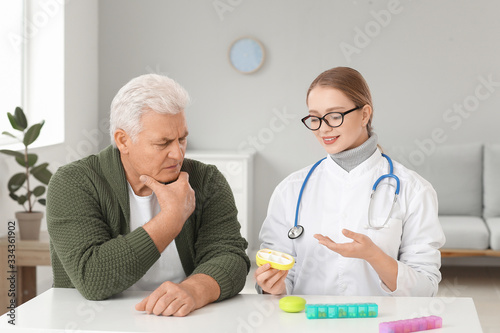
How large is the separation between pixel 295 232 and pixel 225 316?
545 mm

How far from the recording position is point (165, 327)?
5.21 ft

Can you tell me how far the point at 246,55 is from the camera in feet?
19.0

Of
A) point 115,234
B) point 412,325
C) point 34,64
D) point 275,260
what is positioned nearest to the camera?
point 412,325

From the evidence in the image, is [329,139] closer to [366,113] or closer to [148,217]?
[366,113]

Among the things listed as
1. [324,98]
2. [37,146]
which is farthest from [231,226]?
[37,146]

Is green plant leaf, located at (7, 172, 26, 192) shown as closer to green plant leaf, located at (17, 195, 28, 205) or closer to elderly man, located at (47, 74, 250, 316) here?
green plant leaf, located at (17, 195, 28, 205)

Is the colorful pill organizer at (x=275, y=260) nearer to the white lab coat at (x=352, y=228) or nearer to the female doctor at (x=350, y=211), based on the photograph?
the female doctor at (x=350, y=211)

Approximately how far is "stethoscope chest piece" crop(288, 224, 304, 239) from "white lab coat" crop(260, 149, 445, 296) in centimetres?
5

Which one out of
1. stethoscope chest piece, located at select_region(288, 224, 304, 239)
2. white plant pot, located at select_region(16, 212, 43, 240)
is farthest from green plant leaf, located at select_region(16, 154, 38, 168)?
stethoscope chest piece, located at select_region(288, 224, 304, 239)

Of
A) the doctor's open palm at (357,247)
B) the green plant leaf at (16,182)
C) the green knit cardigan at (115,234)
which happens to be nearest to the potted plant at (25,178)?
the green plant leaf at (16,182)

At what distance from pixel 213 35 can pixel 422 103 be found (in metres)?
1.92

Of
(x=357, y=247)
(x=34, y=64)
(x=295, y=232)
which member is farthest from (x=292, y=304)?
(x=34, y=64)

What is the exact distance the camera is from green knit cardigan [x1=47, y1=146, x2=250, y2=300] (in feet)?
5.94

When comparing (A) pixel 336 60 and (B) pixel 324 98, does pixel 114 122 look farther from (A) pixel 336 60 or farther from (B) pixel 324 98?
(A) pixel 336 60
